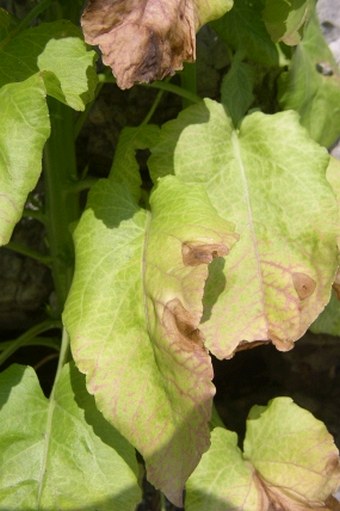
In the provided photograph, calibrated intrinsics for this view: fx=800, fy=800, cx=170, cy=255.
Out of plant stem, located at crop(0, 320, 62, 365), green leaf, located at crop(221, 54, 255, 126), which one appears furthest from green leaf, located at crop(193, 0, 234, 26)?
plant stem, located at crop(0, 320, 62, 365)

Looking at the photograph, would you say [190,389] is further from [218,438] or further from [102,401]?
[218,438]

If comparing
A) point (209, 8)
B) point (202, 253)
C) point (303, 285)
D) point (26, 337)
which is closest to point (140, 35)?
point (209, 8)

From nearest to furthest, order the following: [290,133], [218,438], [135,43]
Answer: [135,43], [290,133], [218,438]

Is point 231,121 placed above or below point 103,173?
above

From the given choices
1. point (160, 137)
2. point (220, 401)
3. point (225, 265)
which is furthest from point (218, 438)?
point (220, 401)

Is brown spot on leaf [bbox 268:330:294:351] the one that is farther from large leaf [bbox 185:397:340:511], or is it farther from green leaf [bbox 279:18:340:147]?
green leaf [bbox 279:18:340:147]
